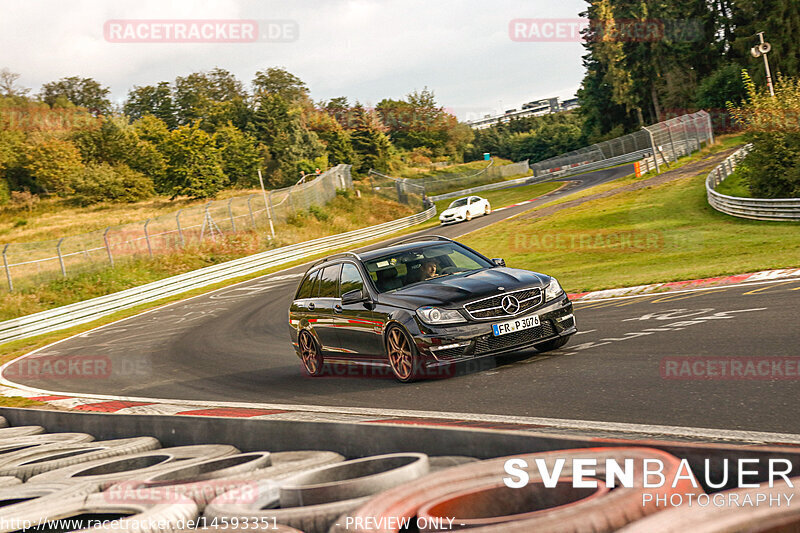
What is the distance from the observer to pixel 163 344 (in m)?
19.0

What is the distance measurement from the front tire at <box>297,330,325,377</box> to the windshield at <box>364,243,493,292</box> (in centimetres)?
172

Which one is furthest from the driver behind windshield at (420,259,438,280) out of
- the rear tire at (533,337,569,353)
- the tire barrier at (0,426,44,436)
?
the tire barrier at (0,426,44,436)

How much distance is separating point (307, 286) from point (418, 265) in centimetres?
229

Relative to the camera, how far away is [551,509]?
275cm

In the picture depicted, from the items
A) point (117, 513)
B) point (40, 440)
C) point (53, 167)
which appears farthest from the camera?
point (53, 167)

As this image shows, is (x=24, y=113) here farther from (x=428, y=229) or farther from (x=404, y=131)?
(x=428, y=229)

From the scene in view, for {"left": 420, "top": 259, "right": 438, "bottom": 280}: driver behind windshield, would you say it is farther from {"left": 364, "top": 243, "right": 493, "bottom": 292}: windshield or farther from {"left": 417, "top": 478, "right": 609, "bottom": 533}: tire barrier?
{"left": 417, "top": 478, "right": 609, "bottom": 533}: tire barrier

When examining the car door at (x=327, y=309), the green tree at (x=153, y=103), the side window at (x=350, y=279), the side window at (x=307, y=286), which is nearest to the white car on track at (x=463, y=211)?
the side window at (x=307, y=286)

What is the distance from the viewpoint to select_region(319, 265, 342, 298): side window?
433 inches

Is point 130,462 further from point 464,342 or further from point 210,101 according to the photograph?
point 210,101

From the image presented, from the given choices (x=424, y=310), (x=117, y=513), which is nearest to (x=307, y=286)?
(x=424, y=310)

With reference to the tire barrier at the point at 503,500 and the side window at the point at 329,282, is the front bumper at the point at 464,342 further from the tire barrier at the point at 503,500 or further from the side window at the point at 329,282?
the tire barrier at the point at 503,500

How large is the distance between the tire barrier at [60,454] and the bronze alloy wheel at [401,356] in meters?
3.48

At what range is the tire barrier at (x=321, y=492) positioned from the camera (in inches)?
Answer: 125
